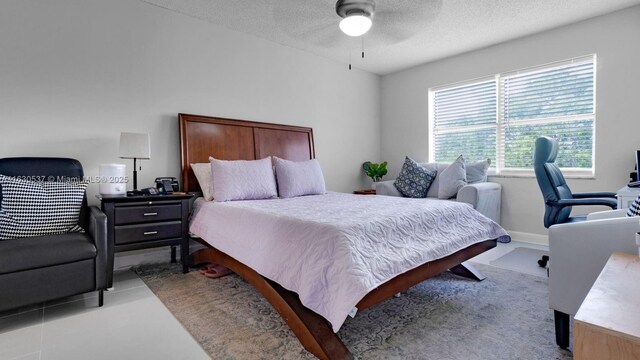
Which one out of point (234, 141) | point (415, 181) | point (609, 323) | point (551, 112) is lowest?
point (609, 323)

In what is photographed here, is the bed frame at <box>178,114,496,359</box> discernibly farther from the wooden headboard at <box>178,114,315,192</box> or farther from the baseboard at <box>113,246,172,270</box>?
the baseboard at <box>113,246,172,270</box>

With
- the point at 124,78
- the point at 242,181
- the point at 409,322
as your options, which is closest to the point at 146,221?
the point at 242,181

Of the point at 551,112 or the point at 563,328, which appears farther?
the point at 551,112

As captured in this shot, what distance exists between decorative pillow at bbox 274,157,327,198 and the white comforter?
0.78m

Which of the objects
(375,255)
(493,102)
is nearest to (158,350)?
(375,255)

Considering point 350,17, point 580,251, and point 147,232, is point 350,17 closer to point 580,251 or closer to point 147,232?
point 580,251

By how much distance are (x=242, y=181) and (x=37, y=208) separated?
5.01ft

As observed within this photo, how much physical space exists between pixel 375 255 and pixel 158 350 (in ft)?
4.18

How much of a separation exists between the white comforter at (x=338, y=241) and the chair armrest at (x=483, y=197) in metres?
1.04

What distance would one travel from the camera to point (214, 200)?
3.00 metres

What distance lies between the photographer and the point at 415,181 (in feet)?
14.3

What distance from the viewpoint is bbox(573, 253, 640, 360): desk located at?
0.79m

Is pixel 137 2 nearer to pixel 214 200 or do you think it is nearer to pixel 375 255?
pixel 214 200

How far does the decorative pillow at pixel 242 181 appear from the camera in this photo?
2998 mm
